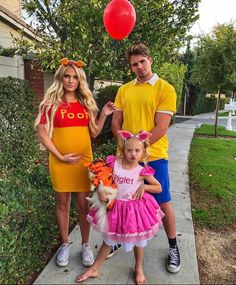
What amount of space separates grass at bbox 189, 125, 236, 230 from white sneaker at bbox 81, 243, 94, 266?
5.51 ft

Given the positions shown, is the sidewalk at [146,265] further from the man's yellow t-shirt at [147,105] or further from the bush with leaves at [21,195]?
the man's yellow t-shirt at [147,105]

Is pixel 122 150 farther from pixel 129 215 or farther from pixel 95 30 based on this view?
pixel 95 30

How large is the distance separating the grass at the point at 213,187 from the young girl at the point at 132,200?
1726 mm

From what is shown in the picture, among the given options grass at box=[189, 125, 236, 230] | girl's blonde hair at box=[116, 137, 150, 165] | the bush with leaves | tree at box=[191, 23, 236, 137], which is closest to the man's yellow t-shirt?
girl's blonde hair at box=[116, 137, 150, 165]

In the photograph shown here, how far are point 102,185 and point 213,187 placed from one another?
11.3 ft

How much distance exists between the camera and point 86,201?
279 cm

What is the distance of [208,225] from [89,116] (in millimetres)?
2248

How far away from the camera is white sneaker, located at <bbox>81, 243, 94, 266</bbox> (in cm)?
281

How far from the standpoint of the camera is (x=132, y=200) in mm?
2475

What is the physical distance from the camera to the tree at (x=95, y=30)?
467 centimetres

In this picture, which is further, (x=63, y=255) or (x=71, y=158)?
(x=63, y=255)

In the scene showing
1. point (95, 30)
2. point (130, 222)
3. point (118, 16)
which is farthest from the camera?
point (95, 30)

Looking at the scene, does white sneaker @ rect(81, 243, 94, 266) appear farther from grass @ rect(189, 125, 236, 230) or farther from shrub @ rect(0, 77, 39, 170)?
grass @ rect(189, 125, 236, 230)

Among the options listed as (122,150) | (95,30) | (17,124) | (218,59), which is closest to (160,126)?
(122,150)
